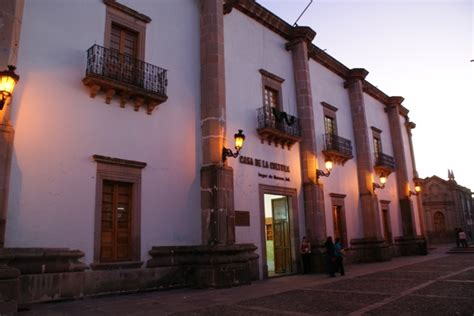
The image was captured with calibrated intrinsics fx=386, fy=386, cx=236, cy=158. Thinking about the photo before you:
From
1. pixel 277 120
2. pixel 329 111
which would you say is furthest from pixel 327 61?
pixel 277 120

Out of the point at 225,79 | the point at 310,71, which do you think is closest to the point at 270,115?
the point at 225,79

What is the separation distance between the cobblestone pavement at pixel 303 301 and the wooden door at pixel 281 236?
12.5 ft

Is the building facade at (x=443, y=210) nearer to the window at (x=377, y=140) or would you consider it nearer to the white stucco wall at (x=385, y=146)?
the white stucco wall at (x=385, y=146)

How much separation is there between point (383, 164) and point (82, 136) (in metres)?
17.2

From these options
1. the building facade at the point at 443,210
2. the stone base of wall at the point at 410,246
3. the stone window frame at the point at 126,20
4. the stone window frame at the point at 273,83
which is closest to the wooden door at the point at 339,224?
the stone window frame at the point at 273,83

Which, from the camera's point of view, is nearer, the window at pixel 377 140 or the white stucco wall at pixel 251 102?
the white stucco wall at pixel 251 102

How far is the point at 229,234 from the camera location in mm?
10828

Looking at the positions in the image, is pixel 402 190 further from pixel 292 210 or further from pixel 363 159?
pixel 292 210

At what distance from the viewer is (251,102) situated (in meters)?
13.9

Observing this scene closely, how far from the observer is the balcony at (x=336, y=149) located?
17.1m

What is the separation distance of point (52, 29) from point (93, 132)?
8.48ft

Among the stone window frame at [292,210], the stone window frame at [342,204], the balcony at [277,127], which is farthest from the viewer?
the stone window frame at [342,204]

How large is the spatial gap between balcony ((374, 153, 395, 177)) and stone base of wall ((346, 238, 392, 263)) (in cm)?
434

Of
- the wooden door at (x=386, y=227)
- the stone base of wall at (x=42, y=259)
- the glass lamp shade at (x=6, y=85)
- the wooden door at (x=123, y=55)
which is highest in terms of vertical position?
the wooden door at (x=123, y=55)
